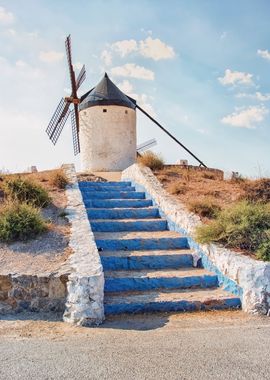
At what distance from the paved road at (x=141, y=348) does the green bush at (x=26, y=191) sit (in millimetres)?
3310

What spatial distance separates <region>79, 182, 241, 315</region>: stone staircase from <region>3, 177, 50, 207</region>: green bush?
1.14 metres

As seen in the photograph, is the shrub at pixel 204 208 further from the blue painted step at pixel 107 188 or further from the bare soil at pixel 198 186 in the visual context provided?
the blue painted step at pixel 107 188

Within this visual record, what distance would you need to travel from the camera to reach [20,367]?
395 centimetres

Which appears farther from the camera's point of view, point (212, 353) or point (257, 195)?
point (257, 195)

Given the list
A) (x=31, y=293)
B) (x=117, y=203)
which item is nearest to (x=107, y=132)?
(x=117, y=203)

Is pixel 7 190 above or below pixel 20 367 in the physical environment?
above

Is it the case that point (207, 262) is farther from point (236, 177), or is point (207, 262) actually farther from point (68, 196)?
point (236, 177)

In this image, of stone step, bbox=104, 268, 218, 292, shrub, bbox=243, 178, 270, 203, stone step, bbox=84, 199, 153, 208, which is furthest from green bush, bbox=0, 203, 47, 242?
shrub, bbox=243, 178, 270, 203

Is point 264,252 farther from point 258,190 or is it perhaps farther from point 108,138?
point 108,138

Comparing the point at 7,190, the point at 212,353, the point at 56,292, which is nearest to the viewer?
the point at 212,353

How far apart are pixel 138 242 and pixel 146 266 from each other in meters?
0.70

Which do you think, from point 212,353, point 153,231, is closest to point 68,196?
point 153,231

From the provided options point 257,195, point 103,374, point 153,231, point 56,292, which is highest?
point 257,195

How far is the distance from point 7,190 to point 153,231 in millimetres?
3222
